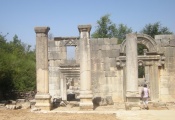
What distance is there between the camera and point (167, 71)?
16.6 m

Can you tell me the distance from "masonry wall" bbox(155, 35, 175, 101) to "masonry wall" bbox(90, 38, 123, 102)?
2.56 metres

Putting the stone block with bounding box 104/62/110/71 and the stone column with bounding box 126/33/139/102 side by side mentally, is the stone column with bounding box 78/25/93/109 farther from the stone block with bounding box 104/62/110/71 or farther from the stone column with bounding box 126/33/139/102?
the stone block with bounding box 104/62/110/71

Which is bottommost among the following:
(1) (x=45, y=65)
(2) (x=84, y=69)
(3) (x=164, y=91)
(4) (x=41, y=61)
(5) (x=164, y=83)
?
(3) (x=164, y=91)

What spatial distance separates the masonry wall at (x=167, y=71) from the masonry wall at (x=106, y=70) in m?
2.56

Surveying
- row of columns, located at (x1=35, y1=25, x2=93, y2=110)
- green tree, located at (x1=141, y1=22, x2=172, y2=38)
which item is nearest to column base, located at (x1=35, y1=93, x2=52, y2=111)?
row of columns, located at (x1=35, y1=25, x2=93, y2=110)

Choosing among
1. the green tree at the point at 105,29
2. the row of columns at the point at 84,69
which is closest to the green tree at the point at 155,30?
the green tree at the point at 105,29

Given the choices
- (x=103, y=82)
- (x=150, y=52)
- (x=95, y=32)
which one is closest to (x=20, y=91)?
(x=103, y=82)

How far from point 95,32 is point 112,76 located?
86.6ft

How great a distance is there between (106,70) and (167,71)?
12.3ft

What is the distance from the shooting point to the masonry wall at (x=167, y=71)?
651 inches

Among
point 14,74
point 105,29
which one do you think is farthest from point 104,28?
point 14,74

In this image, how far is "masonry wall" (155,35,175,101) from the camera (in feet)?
54.2

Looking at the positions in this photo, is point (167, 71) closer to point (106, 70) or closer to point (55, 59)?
point (106, 70)

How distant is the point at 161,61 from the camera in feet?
54.1
